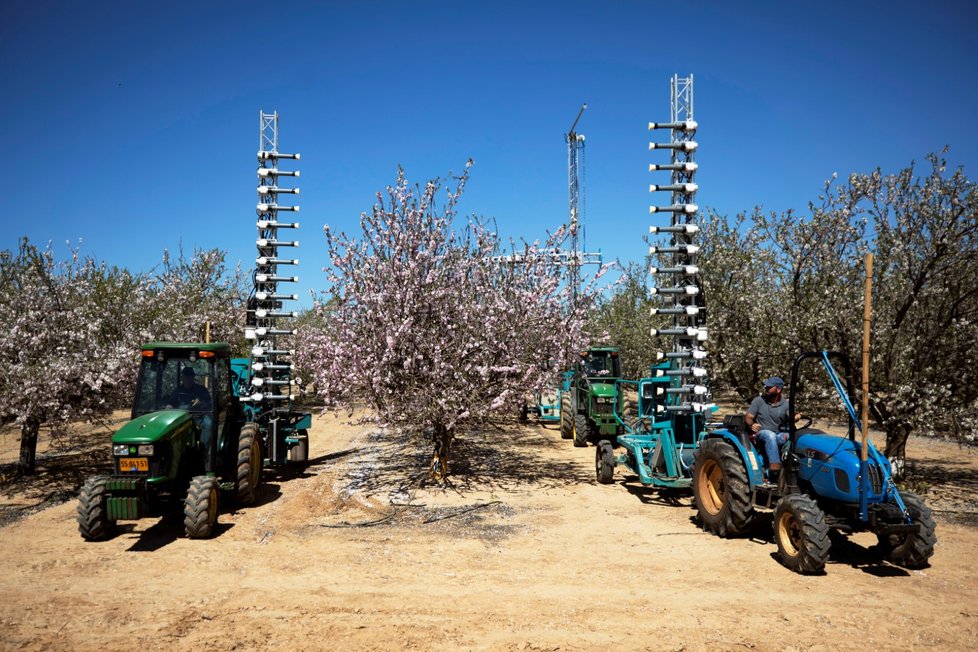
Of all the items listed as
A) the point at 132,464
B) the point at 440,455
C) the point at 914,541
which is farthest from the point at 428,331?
the point at 914,541

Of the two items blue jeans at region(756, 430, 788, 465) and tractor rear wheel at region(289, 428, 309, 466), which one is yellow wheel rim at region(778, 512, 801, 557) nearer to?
blue jeans at region(756, 430, 788, 465)

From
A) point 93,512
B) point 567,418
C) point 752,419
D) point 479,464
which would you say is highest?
point 752,419

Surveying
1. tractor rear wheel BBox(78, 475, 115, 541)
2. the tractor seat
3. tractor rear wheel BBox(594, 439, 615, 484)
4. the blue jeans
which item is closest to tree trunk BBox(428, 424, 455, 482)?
tractor rear wheel BBox(594, 439, 615, 484)

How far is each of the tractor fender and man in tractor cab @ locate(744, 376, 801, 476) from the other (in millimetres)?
117

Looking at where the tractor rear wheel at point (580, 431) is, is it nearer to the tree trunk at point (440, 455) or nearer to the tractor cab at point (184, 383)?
the tree trunk at point (440, 455)

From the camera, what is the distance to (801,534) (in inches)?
257

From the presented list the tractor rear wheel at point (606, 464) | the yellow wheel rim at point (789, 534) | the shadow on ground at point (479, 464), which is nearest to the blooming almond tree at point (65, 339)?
the shadow on ground at point (479, 464)

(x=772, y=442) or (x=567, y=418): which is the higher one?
(x=772, y=442)

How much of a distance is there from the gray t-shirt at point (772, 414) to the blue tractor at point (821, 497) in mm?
333

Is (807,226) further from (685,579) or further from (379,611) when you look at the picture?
(379,611)

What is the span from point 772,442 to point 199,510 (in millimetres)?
7268

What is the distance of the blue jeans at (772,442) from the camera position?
7734mm

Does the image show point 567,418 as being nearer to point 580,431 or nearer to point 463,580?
point 580,431

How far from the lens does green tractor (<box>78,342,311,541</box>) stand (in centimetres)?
768
